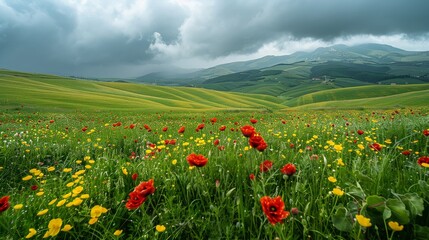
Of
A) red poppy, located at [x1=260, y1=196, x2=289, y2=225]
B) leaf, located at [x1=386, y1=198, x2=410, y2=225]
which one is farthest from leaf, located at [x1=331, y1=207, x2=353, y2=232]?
red poppy, located at [x1=260, y1=196, x2=289, y2=225]

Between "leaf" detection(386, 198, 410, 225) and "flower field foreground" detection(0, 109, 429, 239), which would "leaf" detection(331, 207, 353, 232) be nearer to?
"flower field foreground" detection(0, 109, 429, 239)

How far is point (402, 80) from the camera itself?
18388cm

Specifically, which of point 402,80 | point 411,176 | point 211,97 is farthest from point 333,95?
point 402,80

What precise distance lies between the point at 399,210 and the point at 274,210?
0.99m

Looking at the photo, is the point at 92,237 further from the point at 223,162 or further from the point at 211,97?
the point at 211,97

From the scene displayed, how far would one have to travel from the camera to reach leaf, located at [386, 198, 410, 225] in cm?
175

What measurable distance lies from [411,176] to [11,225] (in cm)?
405

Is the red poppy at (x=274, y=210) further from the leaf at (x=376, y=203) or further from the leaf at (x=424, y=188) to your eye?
→ the leaf at (x=424, y=188)

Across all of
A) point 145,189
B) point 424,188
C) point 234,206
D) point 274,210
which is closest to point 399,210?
point 424,188

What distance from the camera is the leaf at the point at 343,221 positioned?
182cm

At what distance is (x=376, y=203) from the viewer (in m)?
1.88

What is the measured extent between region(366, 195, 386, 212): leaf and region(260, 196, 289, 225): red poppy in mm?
833

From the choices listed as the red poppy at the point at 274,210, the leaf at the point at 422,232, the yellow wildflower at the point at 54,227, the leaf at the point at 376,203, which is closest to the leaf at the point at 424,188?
the leaf at the point at 422,232

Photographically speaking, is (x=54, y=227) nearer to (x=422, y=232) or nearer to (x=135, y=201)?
(x=135, y=201)
